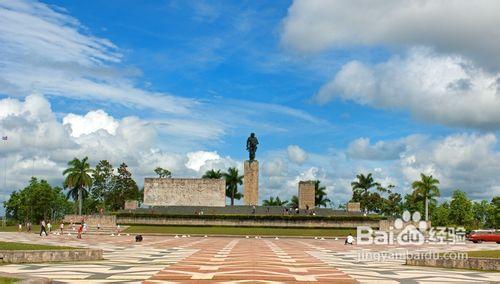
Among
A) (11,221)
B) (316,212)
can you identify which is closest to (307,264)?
(316,212)

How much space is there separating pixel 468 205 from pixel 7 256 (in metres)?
65.6

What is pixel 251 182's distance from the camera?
58.2 metres

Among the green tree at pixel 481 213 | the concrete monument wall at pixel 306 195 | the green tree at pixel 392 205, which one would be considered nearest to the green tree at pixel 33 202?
the concrete monument wall at pixel 306 195

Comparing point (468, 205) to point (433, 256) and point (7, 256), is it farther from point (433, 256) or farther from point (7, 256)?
point (7, 256)

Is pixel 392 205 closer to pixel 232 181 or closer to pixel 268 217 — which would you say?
pixel 232 181

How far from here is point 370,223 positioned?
165ft

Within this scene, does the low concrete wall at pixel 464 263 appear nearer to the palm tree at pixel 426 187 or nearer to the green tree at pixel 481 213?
the palm tree at pixel 426 187

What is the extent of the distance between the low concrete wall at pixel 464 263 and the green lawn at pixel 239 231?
2512 cm

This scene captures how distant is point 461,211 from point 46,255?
63.6 metres

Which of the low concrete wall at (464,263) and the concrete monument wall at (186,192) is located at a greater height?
the concrete monument wall at (186,192)

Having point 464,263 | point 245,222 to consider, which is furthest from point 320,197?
point 464,263

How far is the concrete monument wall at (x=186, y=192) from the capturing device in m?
62.7

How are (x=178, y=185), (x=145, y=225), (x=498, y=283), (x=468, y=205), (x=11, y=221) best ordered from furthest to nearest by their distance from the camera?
(x=11, y=221) → (x=468, y=205) → (x=178, y=185) → (x=145, y=225) → (x=498, y=283)

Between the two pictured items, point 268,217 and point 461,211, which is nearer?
point 268,217
